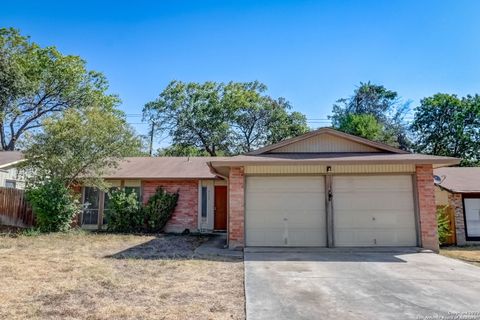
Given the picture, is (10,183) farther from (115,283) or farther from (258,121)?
(258,121)

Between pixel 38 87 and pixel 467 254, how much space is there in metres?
27.4

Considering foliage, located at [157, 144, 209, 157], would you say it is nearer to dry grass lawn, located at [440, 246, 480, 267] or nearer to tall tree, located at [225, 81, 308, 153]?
tall tree, located at [225, 81, 308, 153]

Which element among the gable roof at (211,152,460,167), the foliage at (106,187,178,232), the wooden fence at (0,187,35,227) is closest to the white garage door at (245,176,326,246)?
the gable roof at (211,152,460,167)

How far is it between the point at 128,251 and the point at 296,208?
4.89 m

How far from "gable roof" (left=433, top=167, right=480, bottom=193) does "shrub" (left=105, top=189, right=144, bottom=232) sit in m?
12.0

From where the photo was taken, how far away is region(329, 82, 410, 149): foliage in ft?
106

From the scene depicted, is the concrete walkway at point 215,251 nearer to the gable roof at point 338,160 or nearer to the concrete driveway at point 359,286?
the concrete driveway at point 359,286

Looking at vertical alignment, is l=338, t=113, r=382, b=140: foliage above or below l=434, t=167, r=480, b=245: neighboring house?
above

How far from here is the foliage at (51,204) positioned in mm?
13102

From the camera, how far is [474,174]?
15461mm

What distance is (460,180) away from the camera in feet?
47.2

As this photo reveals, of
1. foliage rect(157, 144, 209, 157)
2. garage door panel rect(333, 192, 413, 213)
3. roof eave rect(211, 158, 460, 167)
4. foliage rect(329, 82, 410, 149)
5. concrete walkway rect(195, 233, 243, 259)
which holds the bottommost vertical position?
concrete walkway rect(195, 233, 243, 259)

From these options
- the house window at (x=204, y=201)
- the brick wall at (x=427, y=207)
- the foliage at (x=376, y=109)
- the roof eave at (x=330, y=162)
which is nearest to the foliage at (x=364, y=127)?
the foliage at (x=376, y=109)

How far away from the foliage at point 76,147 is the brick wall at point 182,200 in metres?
1.95
